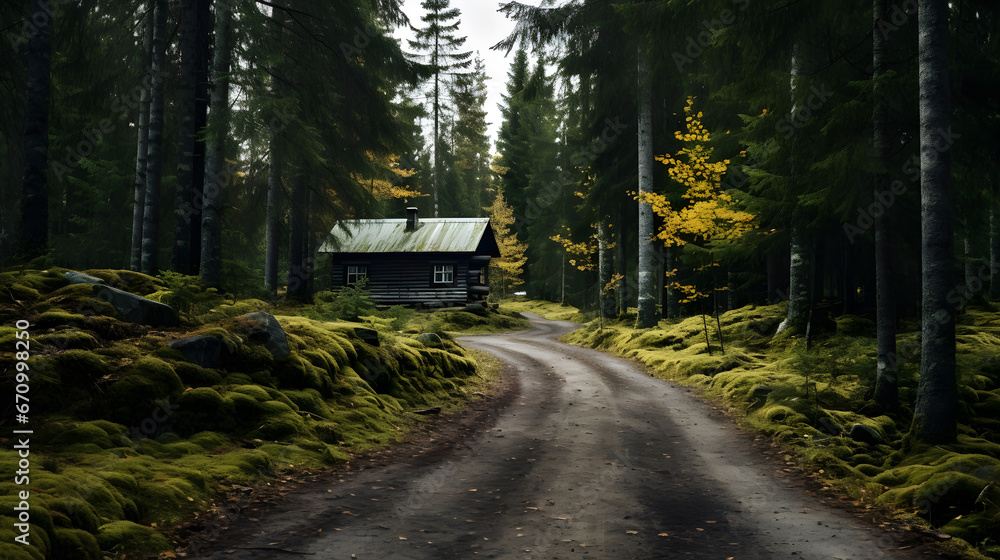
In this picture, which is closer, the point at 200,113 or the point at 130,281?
the point at 130,281

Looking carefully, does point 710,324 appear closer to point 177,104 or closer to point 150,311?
point 150,311

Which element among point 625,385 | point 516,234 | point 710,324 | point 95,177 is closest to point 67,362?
point 625,385

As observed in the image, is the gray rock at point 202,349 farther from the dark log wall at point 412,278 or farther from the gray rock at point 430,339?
the dark log wall at point 412,278

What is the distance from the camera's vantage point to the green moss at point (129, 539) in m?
4.56

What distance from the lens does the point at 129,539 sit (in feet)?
15.4

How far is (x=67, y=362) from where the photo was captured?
6.85 meters

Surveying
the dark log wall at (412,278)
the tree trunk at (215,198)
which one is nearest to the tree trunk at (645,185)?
the tree trunk at (215,198)

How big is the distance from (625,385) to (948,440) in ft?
23.3

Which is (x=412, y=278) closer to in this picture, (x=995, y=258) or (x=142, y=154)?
(x=142, y=154)

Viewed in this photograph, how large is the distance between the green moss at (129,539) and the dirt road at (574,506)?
44cm

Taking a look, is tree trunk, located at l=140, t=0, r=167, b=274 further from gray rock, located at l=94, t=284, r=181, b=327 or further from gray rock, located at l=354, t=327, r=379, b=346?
gray rock, located at l=354, t=327, r=379, b=346

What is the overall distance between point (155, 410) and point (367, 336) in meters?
5.38

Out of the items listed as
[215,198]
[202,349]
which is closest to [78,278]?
[202,349]

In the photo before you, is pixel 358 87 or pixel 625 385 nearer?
pixel 625 385
